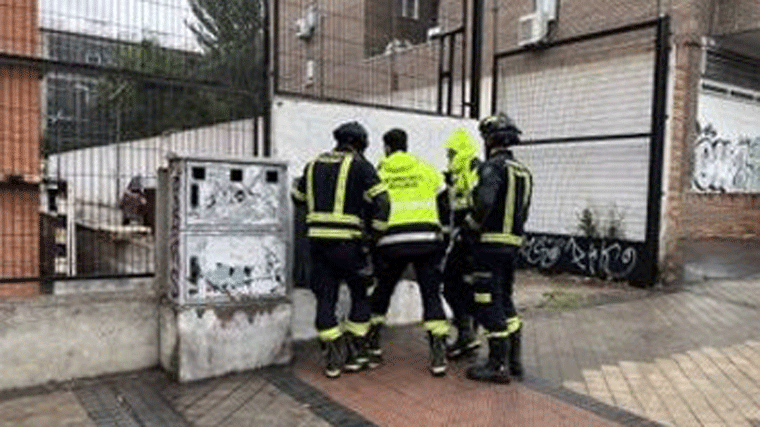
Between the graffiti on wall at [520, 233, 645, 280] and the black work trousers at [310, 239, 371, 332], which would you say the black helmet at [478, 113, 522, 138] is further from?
the graffiti on wall at [520, 233, 645, 280]

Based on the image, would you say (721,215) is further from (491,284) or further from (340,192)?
(340,192)

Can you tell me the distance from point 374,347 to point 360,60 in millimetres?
3585

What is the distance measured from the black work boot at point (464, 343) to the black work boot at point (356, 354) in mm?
799

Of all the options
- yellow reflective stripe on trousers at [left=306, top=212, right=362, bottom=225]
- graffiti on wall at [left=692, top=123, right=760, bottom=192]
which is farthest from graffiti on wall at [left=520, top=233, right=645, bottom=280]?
yellow reflective stripe on trousers at [left=306, top=212, right=362, bottom=225]

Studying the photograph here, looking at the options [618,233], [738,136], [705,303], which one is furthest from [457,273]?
[738,136]

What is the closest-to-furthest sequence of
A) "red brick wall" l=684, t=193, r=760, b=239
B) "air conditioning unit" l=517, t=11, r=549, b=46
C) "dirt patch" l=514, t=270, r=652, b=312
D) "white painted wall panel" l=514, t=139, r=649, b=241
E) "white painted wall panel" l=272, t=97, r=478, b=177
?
"white painted wall panel" l=272, t=97, r=478, b=177
"dirt patch" l=514, t=270, r=652, b=312
"white painted wall panel" l=514, t=139, r=649, b=241
"air conditioning unit" l=517, t=11, r=549, b=46
"red brick wall" l=684, t=193, r=760, b=239

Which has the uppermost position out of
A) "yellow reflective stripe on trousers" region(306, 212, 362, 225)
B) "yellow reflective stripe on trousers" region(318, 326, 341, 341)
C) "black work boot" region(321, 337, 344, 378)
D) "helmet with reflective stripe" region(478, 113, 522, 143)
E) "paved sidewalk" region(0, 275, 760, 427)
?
"helmet with reflective stripe" region(478, 113, 522, 143)

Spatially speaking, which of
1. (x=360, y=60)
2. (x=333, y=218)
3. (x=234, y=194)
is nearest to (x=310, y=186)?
(x=333, y=218)

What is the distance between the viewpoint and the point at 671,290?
35.9 feet

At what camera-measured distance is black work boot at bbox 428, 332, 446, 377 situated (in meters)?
6.49

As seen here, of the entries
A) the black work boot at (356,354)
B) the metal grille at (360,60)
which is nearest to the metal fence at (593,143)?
the metal grille at (360,60)

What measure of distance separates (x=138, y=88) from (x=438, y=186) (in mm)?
2718

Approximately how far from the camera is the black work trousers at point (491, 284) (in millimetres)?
6305

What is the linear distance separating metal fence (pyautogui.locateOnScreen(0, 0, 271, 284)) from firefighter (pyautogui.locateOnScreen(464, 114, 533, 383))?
7.67ft
